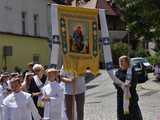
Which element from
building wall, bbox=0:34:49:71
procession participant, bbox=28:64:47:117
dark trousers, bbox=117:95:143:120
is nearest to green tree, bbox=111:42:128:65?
building wall, bbox=0:34:49:71

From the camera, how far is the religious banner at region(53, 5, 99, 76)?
1281cm

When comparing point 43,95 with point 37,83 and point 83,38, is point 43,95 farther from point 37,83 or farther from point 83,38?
point 83,38

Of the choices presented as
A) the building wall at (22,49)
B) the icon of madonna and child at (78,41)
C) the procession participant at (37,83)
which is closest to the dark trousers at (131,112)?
the icon of madonna and child at (78,41)

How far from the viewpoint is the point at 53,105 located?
38.7 feet

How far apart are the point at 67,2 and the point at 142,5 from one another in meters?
27.7

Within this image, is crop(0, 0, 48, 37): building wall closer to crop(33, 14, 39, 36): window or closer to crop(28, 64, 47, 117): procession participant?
crop(33, 14, 39, 36): window

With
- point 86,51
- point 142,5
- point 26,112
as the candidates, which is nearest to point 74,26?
point 86,51

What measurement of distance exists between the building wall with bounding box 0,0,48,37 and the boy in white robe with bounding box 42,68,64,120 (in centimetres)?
3191

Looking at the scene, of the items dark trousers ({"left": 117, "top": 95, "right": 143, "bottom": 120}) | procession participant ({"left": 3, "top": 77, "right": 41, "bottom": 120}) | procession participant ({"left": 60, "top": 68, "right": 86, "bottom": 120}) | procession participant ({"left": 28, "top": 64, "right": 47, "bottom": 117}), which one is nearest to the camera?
procession participant ({"left": 3, "top": 77, "right": 41, "bottom": 120})

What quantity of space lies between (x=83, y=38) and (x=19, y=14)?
34927 mm

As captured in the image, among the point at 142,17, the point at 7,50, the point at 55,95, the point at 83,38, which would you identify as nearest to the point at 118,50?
the point at 7,50

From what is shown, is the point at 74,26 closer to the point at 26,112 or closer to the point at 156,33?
the point at 26,112

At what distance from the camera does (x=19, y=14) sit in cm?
4741

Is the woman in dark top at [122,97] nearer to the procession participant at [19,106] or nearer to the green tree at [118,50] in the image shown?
the procession participant at [19,106]
